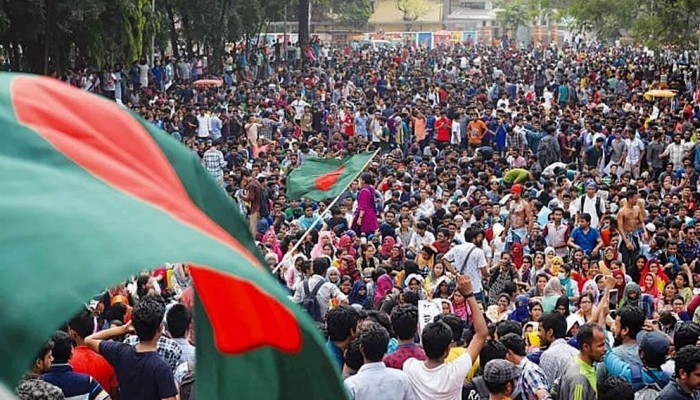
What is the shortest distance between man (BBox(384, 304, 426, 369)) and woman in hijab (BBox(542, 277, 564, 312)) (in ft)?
11.4

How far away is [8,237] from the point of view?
2.34m

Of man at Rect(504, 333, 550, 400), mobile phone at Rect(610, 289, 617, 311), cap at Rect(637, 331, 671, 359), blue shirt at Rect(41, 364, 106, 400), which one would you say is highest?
blue shirt at Rect(41, 364, 106, 400)

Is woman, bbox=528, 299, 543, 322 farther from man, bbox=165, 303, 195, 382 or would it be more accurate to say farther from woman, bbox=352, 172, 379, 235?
woman, bbox=352, 172, 379, 235

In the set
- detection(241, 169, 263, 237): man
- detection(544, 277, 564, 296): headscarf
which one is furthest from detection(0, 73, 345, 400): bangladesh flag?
detection(241, 169, 263, 237): man

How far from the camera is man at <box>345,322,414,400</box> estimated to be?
5.23m

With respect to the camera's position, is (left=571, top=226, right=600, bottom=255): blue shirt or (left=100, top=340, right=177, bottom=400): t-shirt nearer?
(left=100, top=340, right=177, bottom=400): t-shirt

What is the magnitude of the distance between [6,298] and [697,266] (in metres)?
10.2

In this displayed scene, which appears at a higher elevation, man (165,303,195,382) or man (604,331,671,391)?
man (165,303,195,382)

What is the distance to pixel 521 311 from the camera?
358 inches

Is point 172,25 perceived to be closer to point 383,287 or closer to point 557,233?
point 557,233

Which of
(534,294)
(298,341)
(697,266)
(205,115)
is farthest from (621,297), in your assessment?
(205,115)

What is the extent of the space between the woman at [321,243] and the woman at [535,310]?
11.3 feet

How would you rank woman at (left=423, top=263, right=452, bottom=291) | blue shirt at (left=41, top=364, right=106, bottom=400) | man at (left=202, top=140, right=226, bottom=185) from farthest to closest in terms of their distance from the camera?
man at (left=202, top=140, right=226, bottom=185), woman at (left=423, top=263, right=452, bottom=291), blue shirt at (left=41, top=364, right=106, bottom=400)

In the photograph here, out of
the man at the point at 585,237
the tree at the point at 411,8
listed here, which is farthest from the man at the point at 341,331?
the tree at the point at 411,8
